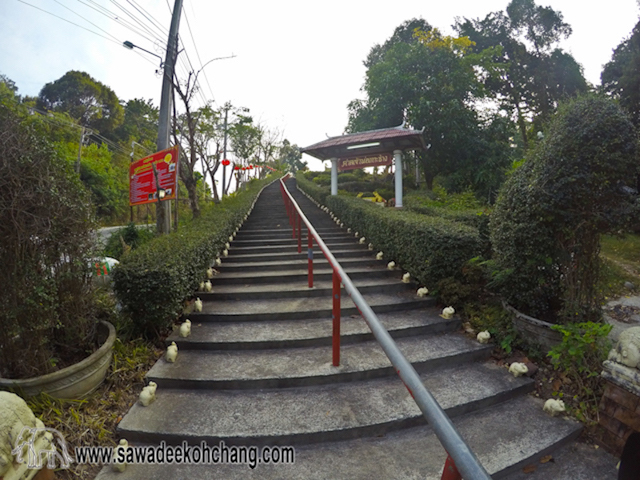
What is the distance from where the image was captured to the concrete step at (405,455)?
6.40 ft

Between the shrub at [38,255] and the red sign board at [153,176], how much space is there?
3334 millimetres

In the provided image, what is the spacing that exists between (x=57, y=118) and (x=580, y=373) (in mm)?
30742

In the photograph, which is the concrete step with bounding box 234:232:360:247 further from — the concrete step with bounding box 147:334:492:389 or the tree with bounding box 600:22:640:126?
the tree with bounding box 600:22:640:126

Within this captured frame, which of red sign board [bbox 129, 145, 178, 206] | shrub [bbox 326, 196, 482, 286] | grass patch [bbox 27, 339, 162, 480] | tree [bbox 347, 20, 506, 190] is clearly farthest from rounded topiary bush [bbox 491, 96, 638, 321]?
tree [bbox 347, 20, 506, 190]

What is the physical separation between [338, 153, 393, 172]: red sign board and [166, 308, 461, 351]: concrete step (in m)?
6.24

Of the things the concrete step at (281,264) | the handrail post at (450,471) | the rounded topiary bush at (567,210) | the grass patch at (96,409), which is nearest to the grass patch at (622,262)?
the rounded topiary bush at (567,210)

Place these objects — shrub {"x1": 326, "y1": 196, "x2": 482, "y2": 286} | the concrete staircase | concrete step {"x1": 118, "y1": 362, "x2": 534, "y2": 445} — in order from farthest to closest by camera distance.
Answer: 1. shrub {"x1": 326, "y1": 196, "x2": 482, "y2": 286}
2. concrete step {"x1": 118, "y1": 362, "x2": 534, "y2": 445}
3. the concrete staircase

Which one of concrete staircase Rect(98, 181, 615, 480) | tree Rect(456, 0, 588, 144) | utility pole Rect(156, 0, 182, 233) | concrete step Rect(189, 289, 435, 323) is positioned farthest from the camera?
tree Rect(456, 0, 588, 144)

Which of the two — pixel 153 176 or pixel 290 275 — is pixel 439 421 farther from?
pixel 153 176

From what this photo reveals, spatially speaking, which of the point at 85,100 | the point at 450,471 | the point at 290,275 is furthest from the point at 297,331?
the point at 85,100

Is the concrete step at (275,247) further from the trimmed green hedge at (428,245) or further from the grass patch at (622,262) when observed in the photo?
the grass patch at (622,262)

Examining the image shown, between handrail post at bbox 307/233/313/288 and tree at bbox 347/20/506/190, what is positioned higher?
tree at bbox 347/20/506/190

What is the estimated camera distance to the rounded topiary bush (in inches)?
106

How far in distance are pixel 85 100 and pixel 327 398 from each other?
3938cm
